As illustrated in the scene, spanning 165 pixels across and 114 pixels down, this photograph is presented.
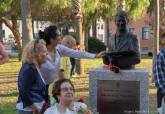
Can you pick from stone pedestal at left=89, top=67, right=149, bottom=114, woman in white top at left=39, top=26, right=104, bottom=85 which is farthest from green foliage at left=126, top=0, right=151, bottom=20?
woman in white top at left=39, top=26, right=104, bottom=85

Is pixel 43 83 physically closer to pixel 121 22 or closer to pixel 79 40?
pixel 121 22

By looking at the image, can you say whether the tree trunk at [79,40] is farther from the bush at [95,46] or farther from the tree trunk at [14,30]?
the bush at [95,46]

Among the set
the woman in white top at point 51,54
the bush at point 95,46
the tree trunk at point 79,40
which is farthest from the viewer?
the bush at point 95,46

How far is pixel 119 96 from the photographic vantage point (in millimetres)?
8367

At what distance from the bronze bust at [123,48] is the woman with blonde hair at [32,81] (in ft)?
7.42

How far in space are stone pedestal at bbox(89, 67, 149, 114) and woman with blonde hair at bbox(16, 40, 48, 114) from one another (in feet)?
7.43

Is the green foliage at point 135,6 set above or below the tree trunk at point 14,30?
above

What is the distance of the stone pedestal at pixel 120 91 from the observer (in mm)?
8227

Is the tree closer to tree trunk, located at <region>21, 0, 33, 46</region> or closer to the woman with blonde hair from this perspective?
tree trunk, located at <region>21, 0, 33, 46</region>

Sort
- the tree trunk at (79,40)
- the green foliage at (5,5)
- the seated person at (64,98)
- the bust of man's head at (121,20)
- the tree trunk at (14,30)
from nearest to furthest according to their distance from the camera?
1. the seated person at (64,98)
2. the bust of man's head at (121,20)
3. the tree trunk at (79,40)
4. the green foliage at (5,5)
5. the tree trunk at (14,30)

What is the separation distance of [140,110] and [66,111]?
3150mm

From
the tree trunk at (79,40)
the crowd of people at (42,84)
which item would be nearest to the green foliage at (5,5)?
the tree trunk at (79,40)

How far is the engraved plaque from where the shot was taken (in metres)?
8.28

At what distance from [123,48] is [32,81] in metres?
2.68
